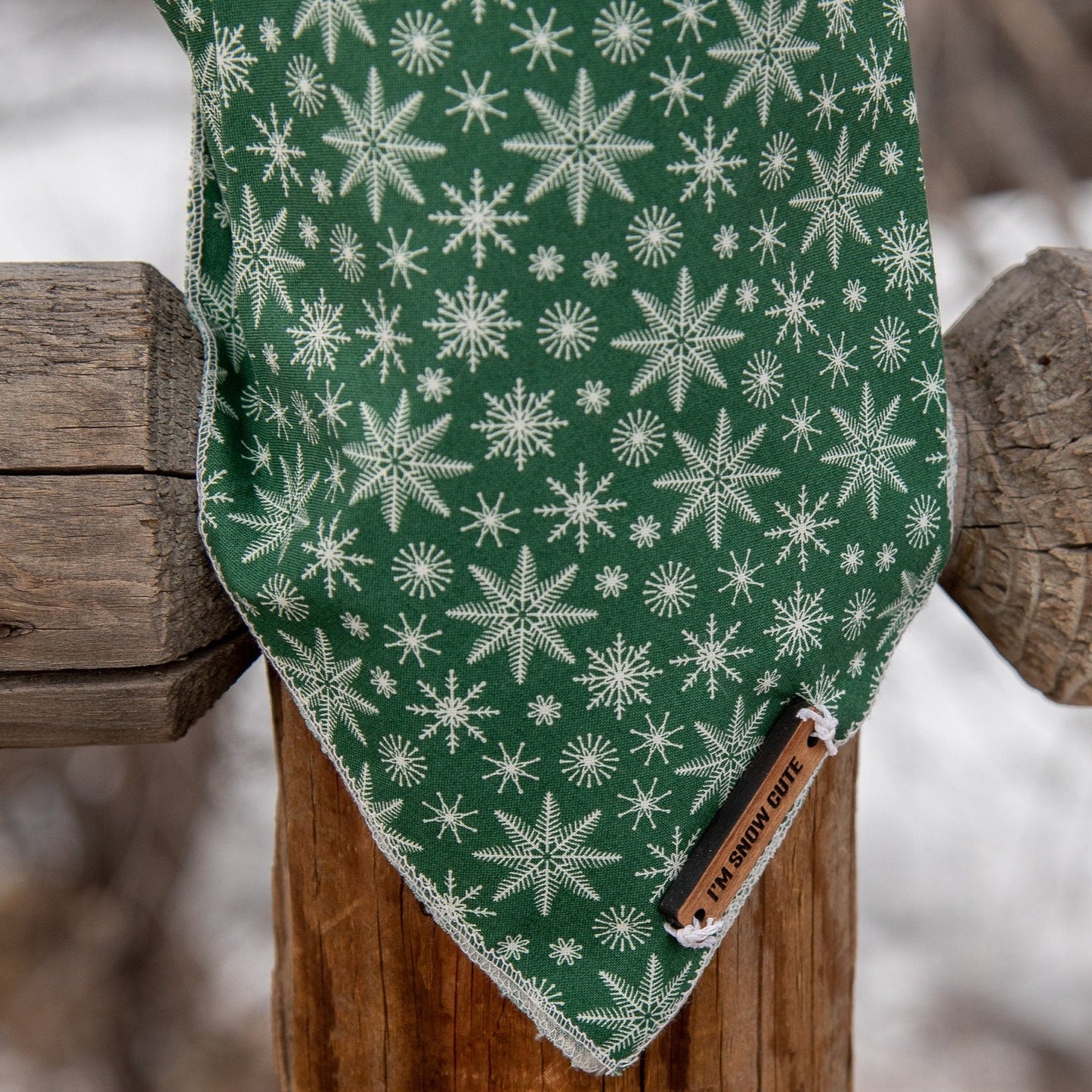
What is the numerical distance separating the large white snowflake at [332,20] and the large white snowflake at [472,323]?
0.14 metres

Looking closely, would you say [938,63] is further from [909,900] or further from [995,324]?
[909,900]

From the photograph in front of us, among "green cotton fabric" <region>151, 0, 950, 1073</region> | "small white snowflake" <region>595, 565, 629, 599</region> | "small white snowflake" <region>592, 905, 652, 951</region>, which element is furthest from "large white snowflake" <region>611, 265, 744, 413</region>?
"small white snowflake" <region>592, 905, 652, 951</region>

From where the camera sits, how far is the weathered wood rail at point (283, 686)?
53 centimetres

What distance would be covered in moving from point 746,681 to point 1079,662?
0.28 metres

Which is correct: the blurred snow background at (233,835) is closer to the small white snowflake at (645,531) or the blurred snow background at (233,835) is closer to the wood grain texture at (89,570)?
the wood grain texture at (89,570)

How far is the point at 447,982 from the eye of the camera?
1.97 ft

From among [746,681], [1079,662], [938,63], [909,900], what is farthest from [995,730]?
[746,681]

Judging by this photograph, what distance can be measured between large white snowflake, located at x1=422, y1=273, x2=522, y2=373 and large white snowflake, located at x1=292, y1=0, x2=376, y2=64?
14 cm

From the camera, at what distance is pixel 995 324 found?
2.16 feet

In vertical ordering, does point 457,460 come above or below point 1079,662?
above

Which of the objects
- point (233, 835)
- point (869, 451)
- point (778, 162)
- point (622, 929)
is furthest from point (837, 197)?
point (233, 835)

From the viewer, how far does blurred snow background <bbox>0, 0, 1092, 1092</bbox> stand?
1.65 m

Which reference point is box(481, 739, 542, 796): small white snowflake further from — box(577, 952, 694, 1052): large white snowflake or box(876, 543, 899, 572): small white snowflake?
box(876, 543, 899, 572): small white snowflake

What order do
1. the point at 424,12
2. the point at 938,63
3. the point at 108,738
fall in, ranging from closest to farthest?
1. the point at 424,12
2. the point at 108,738
3. the point at 938,63
